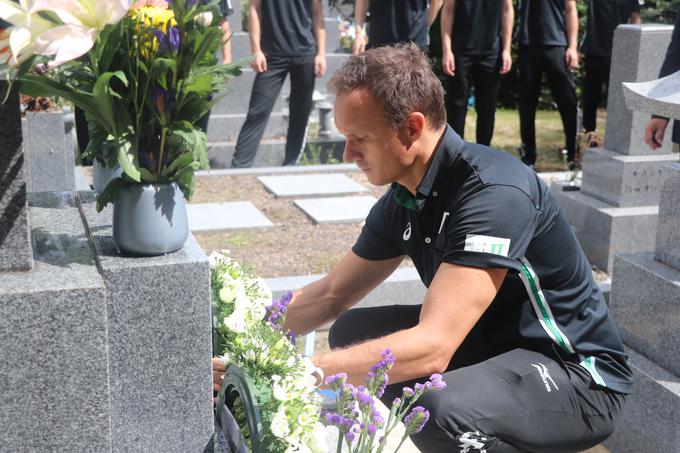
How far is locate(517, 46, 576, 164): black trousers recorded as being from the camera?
7.44m

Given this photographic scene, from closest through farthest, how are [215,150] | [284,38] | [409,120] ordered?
[409,120] < [284,38] < [215,150]

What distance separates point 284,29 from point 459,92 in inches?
59.2

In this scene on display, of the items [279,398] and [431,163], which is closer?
[279,398]

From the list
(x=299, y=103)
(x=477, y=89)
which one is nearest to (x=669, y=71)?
(x=477, y=89)

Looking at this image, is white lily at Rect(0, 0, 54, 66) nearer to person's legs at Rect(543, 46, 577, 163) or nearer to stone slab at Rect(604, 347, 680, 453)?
stone slab at Rect(604, 347, 680, 453)

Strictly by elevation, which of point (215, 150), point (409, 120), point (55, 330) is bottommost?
point (215, 150)

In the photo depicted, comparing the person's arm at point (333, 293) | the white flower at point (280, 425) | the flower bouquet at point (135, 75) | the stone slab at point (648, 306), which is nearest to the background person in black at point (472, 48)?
the stone slab at point (648, 306)

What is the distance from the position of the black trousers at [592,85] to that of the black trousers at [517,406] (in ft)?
19.1

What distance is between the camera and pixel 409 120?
7.91 feet

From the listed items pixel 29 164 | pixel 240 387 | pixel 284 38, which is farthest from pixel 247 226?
pixel 240 387

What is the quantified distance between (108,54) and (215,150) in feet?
21.5

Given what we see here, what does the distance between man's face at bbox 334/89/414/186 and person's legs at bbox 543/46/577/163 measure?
5.28 m

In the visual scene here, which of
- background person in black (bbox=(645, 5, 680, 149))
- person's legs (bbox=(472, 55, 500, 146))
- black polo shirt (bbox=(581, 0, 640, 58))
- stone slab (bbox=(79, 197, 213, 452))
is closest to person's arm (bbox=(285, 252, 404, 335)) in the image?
stone slab (bbox=(79, 197, 213, 452))

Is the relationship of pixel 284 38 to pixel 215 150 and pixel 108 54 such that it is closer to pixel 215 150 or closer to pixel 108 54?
pixel 215 150
